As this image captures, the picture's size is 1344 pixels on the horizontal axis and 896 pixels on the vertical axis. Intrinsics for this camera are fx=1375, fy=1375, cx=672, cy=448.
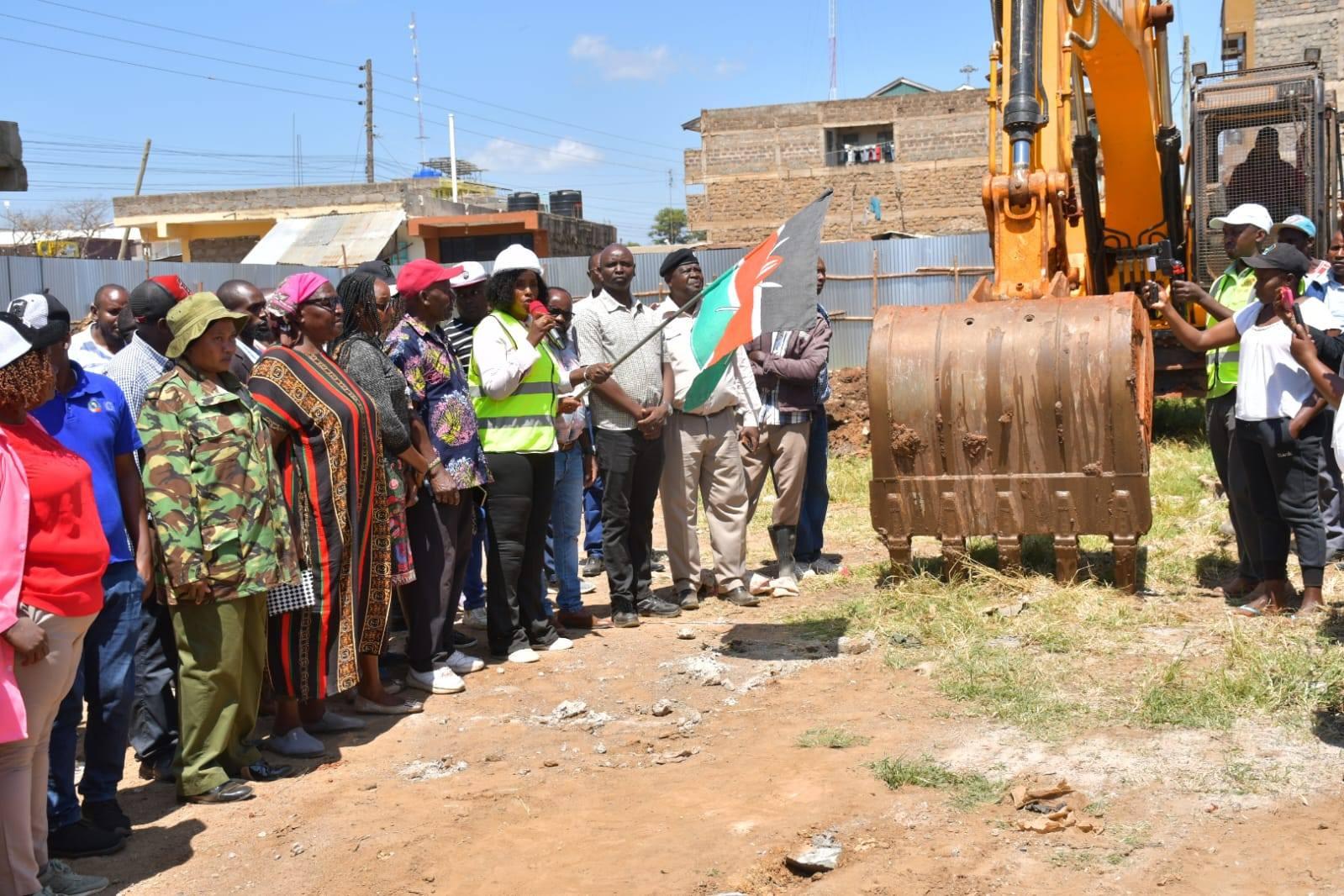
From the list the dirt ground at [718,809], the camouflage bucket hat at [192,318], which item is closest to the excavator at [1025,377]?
the dirt ground at [718,809]

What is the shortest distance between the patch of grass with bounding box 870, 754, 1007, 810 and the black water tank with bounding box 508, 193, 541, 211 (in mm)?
35630

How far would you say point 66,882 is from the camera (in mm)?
4285

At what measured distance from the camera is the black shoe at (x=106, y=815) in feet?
15.3

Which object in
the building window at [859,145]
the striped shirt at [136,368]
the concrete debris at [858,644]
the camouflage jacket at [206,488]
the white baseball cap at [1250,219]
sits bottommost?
the concrete debris at [858,644]

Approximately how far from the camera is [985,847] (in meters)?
4.19

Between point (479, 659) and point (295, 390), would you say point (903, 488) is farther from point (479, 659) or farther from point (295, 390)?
point (295, 390)

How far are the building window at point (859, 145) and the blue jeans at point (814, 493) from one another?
32.3m

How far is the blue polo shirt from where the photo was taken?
4.47m

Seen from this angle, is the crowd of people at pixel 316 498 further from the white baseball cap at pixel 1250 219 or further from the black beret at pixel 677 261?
the white baseball cap at pixel 1250 219

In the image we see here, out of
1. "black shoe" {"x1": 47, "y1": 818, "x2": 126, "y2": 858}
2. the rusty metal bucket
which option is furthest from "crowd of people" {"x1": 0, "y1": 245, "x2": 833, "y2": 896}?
the rusty metal bucket

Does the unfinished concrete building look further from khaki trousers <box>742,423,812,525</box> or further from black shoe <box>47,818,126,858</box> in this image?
black shoe <box>47,818,126,858</box>

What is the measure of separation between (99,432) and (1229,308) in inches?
228

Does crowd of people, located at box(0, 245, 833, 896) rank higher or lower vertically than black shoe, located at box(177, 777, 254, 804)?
higher

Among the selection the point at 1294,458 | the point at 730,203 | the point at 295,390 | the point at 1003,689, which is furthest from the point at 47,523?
the point at 730,203
